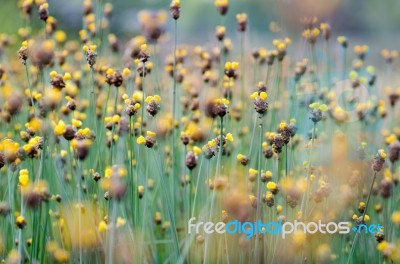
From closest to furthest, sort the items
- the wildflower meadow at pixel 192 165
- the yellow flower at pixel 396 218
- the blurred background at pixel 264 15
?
the wildflower meadow at pixel 192 165, the yellow flower at pixel 396 218, the blurred background at pixel 264 15

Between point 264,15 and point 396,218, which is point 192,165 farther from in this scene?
point 264,15

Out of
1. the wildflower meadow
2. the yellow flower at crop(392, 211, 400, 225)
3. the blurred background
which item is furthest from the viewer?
the blurred background

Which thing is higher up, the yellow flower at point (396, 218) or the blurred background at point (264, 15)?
the blurred background at point (264, 15)

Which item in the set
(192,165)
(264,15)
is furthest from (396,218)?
(264,15)

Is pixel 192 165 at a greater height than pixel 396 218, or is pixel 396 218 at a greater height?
pixel 192 165

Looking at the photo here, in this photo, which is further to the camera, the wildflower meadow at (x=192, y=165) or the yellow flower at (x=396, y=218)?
the yellow flower at (x=396, y=218)

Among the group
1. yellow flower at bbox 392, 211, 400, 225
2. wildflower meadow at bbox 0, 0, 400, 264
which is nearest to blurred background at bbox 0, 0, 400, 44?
wildflower meadow at bbox 0, 0, 400, 264

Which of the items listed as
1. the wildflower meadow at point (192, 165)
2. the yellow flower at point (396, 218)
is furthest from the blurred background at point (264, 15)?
the yellow flower at point (396, 218)

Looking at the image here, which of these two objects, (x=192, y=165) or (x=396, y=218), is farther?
(x=396, y=218)

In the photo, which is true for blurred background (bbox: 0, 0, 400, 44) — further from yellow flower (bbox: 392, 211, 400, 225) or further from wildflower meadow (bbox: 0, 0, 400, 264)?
yellow flower (bbox: 392, 211, 400, 225)

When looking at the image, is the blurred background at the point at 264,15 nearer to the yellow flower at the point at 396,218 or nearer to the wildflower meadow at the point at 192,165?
the wildflower meadow at the point at 192,165

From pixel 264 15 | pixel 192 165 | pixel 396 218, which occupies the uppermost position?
pixel 264 15

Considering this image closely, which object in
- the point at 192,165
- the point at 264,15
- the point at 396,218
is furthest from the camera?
the point at 264,15

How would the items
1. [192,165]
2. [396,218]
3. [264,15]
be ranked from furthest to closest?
[264,15] → [396,218] → [192,165]
